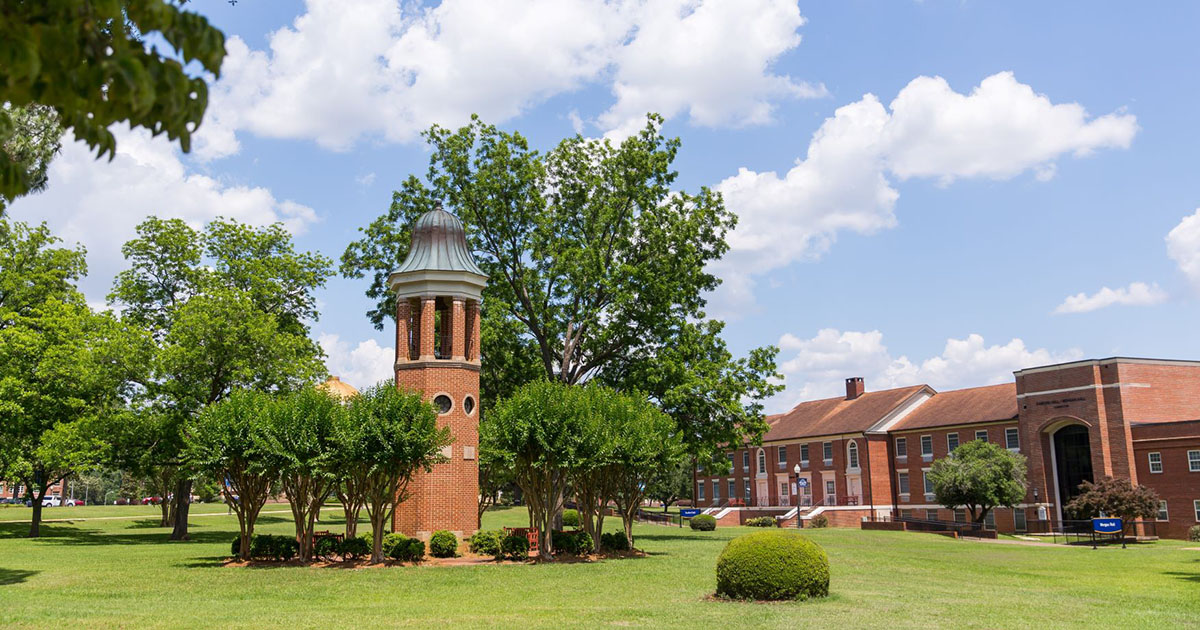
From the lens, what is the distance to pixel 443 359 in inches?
1165

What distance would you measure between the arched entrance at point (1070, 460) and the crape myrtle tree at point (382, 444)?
44.7 metres

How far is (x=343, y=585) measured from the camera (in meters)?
20.2

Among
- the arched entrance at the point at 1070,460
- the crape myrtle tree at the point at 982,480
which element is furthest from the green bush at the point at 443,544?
the arched entrance at the point at 1070,460

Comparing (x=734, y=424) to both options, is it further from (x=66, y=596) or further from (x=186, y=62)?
(x=186, y=62)

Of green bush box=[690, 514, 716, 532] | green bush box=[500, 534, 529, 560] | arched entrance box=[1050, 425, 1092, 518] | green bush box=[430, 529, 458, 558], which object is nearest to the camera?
green bush box=[430, 529, 458, 558]

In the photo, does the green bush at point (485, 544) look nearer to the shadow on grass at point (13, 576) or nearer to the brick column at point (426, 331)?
the brick column at point (426, 331)

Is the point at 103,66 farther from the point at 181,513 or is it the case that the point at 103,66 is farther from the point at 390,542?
the point at 181,513

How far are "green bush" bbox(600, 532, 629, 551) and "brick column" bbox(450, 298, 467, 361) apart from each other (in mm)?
7517

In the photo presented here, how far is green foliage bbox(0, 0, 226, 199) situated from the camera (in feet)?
13.4

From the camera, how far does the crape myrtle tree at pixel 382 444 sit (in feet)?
78.5

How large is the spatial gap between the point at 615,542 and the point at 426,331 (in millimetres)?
9178

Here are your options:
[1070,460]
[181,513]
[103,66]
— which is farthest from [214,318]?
[1070,460]

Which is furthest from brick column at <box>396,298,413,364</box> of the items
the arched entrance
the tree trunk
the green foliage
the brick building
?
the arched entrance

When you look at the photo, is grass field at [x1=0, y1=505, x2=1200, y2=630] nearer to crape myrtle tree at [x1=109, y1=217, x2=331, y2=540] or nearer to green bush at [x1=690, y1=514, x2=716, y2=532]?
crape myrtle tree at [x1=109, y1=217, x2=331, y2=540]
